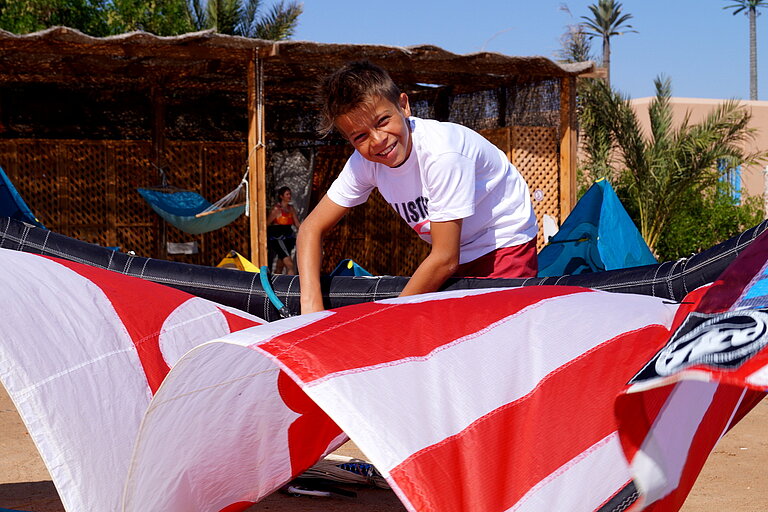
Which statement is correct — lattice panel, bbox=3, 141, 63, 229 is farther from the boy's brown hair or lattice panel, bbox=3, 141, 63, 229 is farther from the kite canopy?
the boy's brown hair

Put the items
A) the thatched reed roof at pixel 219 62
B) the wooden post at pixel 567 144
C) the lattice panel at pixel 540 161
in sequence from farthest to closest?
1. the lattice panel at pixel 540 161
2. the wooden post at pixel 567 144
3. the thatched reed roof at pixel 219 62

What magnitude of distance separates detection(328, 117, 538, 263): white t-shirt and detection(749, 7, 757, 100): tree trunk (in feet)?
182

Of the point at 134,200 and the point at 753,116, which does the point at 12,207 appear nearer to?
the point at 134,200

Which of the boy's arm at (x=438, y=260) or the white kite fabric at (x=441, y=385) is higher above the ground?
Result: the boy's arm at (x=438, y=260)

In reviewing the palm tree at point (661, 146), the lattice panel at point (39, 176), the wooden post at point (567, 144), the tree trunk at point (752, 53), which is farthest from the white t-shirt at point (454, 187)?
the tree trunk at point (752, 53)

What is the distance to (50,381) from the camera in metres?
1.87

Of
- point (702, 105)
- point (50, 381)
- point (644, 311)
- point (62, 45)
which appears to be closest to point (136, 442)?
point (50, 381)

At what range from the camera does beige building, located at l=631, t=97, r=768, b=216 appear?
1859cm

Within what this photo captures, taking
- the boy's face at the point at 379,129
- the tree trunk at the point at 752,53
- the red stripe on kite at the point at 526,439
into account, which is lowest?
the red stripe on kite at the point at 526,439

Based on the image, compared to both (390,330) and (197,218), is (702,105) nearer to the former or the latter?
(197,218)

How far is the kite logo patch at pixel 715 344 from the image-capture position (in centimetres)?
121

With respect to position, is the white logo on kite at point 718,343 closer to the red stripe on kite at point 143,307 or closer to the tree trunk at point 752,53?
the red stripe on kite at point 143,307

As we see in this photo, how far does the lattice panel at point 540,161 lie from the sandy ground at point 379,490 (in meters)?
5.35

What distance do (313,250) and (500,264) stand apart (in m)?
0.54
